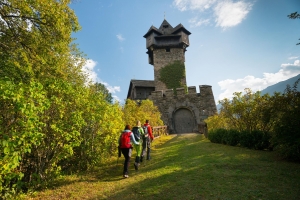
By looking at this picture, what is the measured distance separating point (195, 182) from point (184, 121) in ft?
58.9

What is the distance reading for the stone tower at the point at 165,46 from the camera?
2702 centimetres

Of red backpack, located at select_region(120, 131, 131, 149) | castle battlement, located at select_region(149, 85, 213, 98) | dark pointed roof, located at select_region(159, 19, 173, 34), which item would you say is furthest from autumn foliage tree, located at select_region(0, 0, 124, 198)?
dark pointed roof, located at select_region(159, 19, 173, 34)

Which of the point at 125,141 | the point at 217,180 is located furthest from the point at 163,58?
the point at 217,180

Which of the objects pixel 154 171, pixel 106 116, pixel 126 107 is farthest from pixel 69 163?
pixel 126 107

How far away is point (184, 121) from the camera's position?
2208 cm

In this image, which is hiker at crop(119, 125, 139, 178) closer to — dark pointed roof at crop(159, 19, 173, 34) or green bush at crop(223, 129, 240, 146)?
green bush at crop(223, 129, 240, 146)

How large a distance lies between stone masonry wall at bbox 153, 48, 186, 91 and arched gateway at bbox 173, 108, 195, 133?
566 centimetres

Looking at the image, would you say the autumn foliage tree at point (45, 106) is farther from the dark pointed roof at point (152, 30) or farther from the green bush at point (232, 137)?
the dark pointed roof at point (152, 30)

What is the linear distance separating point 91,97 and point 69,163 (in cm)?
244

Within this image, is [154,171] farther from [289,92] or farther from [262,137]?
[289,92]

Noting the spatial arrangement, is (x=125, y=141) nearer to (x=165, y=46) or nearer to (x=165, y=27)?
(x=165, y=46)

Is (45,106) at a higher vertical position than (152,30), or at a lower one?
lower

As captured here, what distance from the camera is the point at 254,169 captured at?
201 inches

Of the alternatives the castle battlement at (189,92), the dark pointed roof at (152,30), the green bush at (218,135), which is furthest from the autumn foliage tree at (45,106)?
the dark pointed roof at (152,30)
